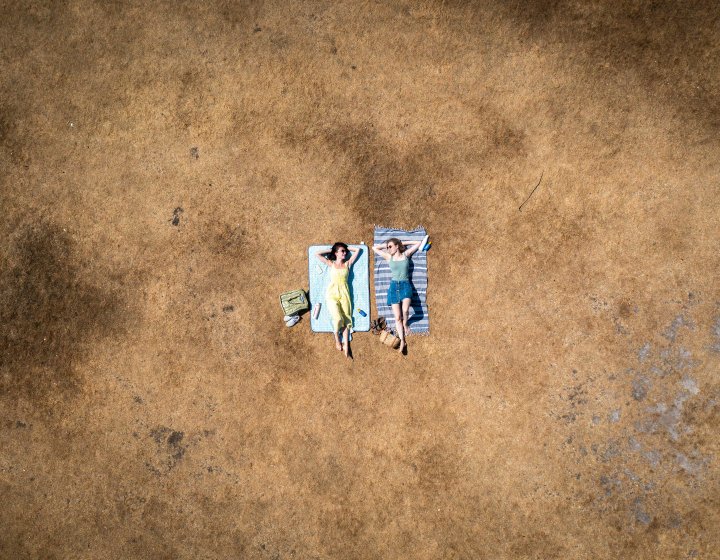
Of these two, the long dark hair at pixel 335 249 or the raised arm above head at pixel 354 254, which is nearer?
the long dark hair at pixel 335 249

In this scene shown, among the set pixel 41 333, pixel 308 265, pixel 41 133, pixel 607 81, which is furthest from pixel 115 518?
pixel 607 81

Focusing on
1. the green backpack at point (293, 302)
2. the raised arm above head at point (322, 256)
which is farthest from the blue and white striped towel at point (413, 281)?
the green backpack at point (293, 302)

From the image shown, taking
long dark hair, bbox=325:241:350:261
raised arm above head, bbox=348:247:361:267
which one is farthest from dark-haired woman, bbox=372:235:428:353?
long dark hair, bbox=325:241:350:261

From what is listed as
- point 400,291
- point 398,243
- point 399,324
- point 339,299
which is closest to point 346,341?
point 339,299

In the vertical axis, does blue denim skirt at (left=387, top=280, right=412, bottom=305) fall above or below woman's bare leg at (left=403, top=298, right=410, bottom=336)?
above

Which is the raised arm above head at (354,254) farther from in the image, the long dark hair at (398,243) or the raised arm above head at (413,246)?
the raised arm above head at (413,246)

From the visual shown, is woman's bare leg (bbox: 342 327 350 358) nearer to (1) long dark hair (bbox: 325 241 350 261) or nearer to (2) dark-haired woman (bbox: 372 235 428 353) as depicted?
(2) dark-haired woman (bbox: 372 235 428 353)

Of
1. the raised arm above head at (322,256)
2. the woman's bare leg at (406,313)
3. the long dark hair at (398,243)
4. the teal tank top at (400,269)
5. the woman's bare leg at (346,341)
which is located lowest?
the woman's bare leg at (346,341)
